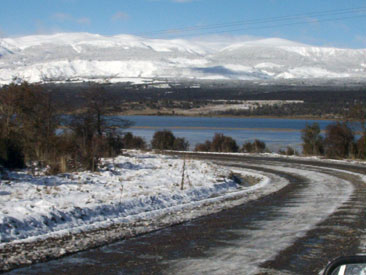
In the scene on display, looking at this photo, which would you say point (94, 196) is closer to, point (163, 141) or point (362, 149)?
point (362, 149)

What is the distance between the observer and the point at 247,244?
30.1 ft

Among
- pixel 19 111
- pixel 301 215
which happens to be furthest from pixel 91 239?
pixel 19 111

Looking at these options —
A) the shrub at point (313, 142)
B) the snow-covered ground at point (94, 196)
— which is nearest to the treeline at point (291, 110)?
the shrub at point (313, 142)

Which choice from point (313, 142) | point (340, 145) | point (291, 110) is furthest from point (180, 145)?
point (291, 110)

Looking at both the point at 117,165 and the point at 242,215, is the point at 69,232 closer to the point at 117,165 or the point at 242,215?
the point at 242,215

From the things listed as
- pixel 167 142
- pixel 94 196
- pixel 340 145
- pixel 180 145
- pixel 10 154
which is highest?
pixel 10 154

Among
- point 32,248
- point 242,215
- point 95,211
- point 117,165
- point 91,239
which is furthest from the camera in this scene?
point 117,165

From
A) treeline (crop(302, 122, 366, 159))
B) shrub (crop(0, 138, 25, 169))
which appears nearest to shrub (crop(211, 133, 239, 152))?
treeline (crop(302, 122, 366, 159))

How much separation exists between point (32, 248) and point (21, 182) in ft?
21.3

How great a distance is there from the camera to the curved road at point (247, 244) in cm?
754

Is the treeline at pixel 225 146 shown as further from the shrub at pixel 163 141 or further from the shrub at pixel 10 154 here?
the shrub at pixel 10 154

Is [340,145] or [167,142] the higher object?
[340,145]

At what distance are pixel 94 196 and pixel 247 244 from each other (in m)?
5.34

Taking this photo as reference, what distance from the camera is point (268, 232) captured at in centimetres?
1023
